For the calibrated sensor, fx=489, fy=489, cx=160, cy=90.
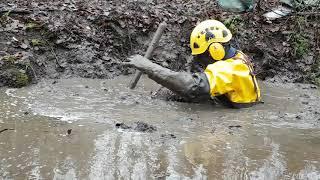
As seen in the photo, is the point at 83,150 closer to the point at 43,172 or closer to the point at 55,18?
the point at 43,172

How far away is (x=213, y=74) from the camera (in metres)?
5.59

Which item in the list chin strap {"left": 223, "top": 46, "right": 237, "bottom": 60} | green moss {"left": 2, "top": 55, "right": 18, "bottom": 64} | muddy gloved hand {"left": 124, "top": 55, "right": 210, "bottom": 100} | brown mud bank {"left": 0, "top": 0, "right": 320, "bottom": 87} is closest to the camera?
muddy gloved hand {"left": 124, "top": 55, "right": 210, "bottom": 100}

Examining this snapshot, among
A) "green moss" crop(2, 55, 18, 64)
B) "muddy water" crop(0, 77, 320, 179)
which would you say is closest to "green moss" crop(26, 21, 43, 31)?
"green moss" crop(2, 55, 18, 64)

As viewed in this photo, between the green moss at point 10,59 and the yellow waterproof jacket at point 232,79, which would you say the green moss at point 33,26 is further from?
the yellow waterproof jacket at point 232,79

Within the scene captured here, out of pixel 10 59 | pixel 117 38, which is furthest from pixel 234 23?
pixel 10 59

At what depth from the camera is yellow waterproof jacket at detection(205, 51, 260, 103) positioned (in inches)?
220

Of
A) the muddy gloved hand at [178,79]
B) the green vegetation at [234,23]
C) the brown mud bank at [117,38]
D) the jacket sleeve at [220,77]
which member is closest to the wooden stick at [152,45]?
the muddy gloved hand at [178,79]

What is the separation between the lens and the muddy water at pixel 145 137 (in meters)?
3.51

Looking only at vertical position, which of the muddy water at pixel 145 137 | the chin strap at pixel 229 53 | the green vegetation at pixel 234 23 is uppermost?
the green vegetation at pixel 234 23

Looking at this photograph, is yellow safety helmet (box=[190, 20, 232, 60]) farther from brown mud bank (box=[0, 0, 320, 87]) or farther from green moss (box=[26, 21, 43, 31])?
green moss (box=[26, 21, 43, 31])

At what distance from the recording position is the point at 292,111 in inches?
229

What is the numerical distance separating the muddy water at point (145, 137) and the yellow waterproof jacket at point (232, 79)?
0.67ft

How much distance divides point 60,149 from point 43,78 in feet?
9.85

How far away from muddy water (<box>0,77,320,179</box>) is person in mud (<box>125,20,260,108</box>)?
0.18m
